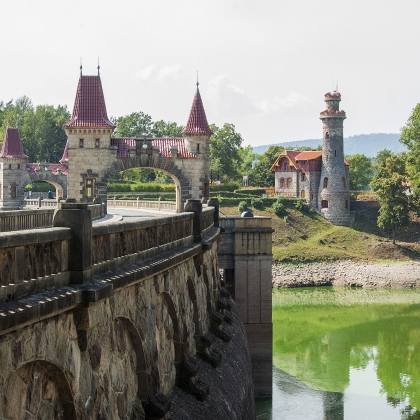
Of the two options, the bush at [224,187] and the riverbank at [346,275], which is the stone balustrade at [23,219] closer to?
the riverbank at [346,275]

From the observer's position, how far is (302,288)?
71750 millimetres

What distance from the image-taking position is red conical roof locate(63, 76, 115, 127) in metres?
44.1

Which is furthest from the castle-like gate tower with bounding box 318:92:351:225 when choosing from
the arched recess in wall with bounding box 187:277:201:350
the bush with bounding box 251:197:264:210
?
the arched recess in wall with bounding box 187:277:201:350

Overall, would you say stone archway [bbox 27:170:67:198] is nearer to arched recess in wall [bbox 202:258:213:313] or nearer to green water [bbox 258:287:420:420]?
green water [bbox 258:287:420:420]

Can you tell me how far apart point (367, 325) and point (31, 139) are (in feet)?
208

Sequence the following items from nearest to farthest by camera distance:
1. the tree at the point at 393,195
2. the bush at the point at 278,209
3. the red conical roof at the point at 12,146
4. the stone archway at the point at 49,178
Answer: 1. the stone archway at the point at 49,178
2. the red conical roof at the point at 12,146
3. the tree at the point at 393,195
4. the bush at the point at 278,209

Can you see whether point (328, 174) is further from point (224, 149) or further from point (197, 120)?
point (197, 120)

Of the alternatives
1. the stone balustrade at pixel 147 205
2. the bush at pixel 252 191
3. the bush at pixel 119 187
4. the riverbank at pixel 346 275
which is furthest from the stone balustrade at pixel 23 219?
the bush at pixel 252 191

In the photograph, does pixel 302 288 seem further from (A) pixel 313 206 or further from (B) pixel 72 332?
(B) pixel 72 332

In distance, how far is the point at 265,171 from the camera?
11325 cm

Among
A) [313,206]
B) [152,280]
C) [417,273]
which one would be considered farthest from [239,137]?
[152,280]

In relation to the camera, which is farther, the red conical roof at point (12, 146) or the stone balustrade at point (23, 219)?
the red conical roof at point (12, 146)

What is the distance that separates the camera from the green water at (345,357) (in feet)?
104

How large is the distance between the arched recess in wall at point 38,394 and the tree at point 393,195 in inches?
2997
